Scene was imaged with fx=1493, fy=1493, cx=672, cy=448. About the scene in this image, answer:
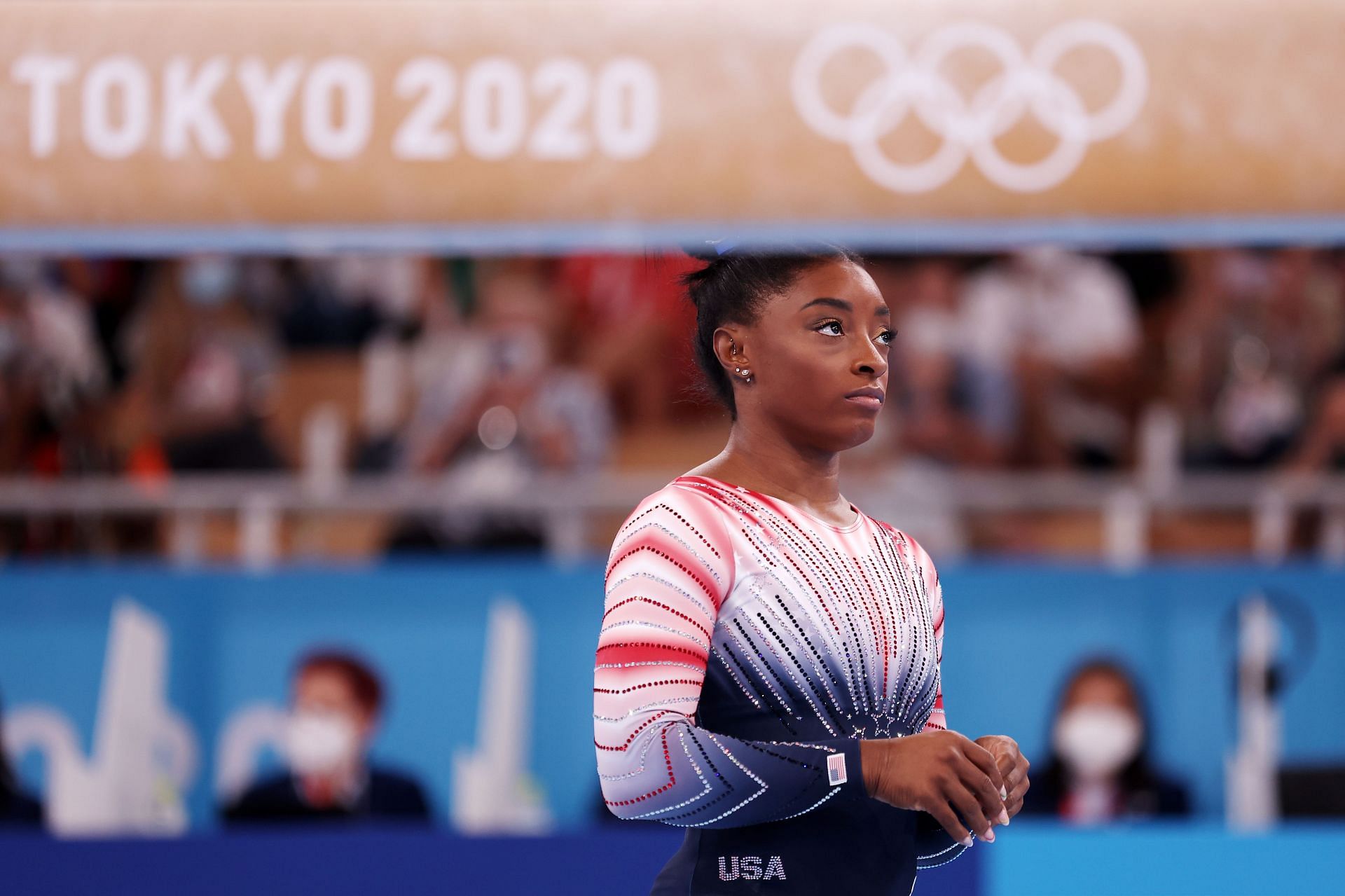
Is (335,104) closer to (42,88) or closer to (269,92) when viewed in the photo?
(269,92)

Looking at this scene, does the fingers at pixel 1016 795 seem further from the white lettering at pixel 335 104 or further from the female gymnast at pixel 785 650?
the white lettering at pixel 335 104

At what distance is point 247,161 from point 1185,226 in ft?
4.41

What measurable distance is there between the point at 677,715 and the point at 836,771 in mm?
160

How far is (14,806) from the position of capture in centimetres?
399

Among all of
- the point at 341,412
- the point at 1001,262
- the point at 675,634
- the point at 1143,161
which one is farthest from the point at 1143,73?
the point at 341,412

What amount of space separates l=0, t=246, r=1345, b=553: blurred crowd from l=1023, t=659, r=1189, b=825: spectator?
1.34 metres

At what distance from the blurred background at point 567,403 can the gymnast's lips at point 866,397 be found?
1.08ft

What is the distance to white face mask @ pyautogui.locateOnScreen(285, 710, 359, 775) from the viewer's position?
13.4 ft

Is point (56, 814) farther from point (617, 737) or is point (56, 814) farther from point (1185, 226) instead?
point (1185, 226)

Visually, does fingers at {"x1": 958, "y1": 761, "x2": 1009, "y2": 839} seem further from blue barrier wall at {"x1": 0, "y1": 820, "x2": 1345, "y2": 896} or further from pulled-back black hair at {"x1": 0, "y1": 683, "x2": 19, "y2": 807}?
pulled-back black hair at {"x1": 0, "y1": 683, "x2": 19, "y2": 807}

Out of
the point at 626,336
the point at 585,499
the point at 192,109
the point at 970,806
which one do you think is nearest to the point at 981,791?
the point at 970,806

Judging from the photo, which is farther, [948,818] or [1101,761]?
[1101,761]

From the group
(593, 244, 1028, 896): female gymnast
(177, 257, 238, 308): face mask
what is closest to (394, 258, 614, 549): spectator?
(177, 257, 238, 308): face mask

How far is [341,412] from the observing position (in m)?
6.36
